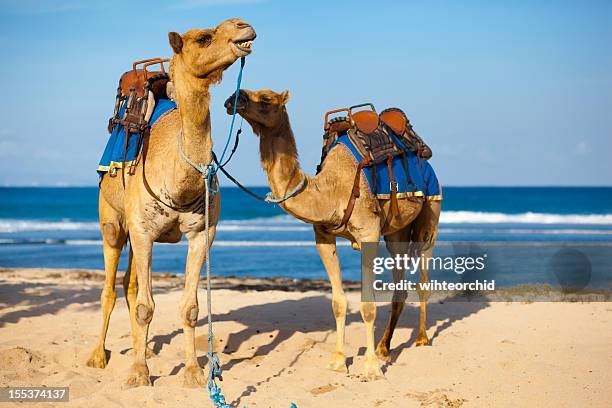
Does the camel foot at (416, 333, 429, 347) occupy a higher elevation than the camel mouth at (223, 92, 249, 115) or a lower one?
lower

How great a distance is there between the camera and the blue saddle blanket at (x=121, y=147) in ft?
24.1

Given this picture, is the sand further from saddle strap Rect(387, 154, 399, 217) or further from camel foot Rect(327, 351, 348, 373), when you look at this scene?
saddle strap Rect(387, 154, 399, 217)

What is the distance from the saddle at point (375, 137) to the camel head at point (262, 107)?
1.13 meters

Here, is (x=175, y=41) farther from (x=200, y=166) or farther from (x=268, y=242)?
(x=268, y=242)

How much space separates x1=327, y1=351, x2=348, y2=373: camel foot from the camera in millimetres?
7801

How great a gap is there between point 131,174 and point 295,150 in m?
1.58

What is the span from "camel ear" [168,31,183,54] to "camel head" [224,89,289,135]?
2.44 feet

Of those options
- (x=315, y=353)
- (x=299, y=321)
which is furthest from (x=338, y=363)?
(x=299, y=321)

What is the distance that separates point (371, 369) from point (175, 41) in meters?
3.62

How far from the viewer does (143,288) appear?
7.02 meters

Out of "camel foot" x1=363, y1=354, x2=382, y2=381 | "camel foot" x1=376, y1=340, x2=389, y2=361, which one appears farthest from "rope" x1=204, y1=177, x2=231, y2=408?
"camel foot" x1=376, y1=340, x2=389, y2=361

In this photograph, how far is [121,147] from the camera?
7.62 m

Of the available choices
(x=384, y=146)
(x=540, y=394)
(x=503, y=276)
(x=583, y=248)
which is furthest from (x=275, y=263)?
(x=540, y=394)

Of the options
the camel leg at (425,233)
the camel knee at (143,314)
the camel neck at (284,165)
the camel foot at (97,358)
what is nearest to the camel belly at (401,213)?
the camel leg at (425,233)
